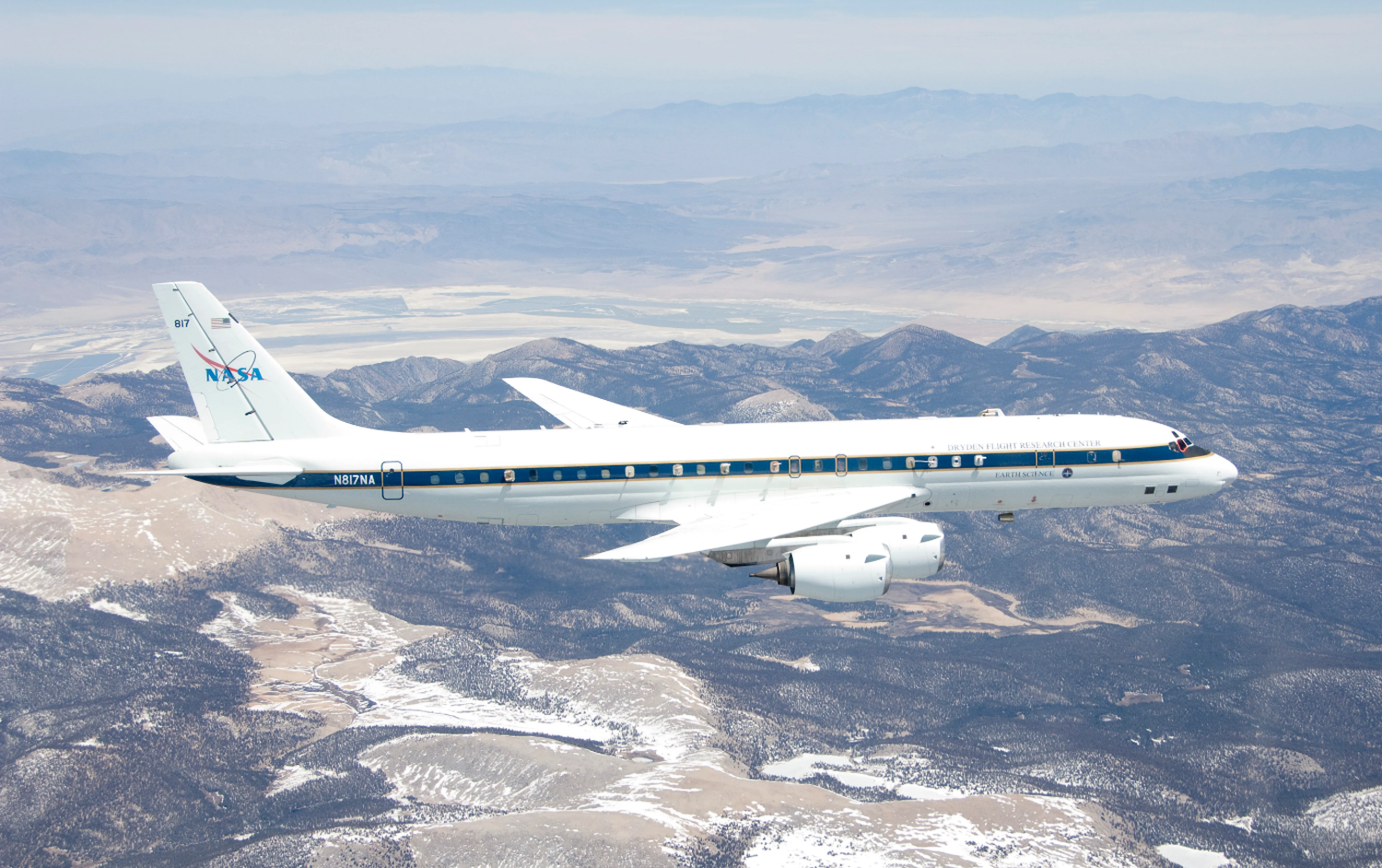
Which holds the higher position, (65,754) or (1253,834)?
(65,754)

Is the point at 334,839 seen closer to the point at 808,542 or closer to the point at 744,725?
the point at 744,725

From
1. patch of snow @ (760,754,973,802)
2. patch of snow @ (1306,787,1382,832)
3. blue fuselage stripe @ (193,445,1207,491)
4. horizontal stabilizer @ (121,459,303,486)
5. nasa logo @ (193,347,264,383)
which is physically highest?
nasa logo @ (193,347,264,383)

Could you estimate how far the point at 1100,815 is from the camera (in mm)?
170000

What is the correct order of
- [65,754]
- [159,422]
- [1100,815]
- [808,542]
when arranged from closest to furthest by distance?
1. [808,542]
2. [159,422]
3. [1100,815]
4. [65,754]

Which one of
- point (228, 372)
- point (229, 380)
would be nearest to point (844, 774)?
point (229, 380)

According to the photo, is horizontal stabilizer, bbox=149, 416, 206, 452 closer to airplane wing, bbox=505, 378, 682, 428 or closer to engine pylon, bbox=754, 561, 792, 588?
airplane wing, bbox=505, 378, 682, 428

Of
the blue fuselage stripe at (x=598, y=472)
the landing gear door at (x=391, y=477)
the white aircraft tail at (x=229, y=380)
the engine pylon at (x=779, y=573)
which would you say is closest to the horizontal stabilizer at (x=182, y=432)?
the white aircraft tail at (x=229, y=380)

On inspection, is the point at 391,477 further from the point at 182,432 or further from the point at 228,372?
the point at 182,432

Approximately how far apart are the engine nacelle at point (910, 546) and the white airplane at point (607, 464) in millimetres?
88

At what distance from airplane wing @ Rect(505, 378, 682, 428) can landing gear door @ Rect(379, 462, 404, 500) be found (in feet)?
50.0

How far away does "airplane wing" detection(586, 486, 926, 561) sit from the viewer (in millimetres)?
59812

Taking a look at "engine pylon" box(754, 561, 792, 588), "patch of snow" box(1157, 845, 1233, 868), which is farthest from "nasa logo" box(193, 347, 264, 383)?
"patch of snow" box(1157, 845, 1233, 868)

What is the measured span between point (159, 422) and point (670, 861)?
103049mm

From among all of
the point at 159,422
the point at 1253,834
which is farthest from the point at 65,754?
the point at 1253,834
